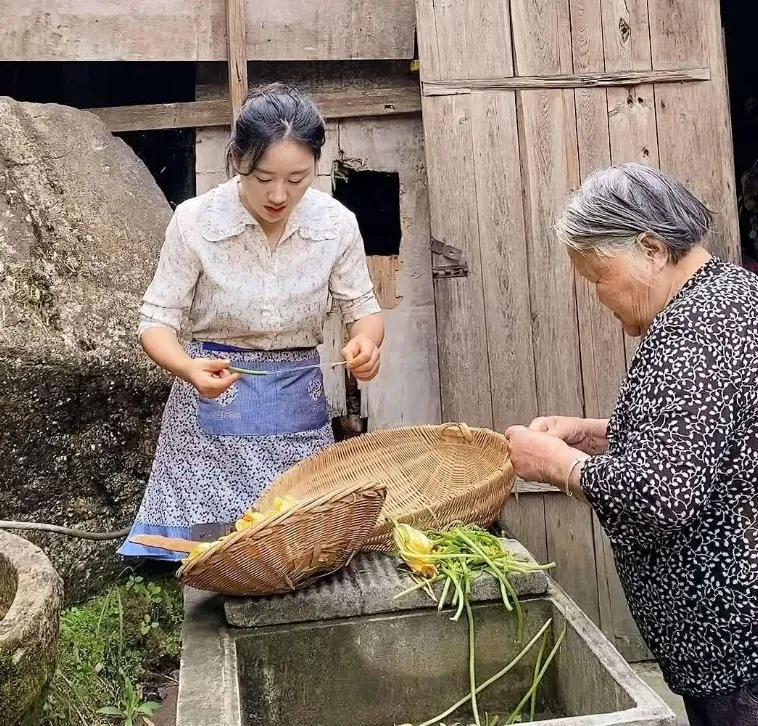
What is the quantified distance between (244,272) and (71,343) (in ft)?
2.80

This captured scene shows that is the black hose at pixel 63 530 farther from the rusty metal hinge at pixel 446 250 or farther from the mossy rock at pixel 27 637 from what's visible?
the rusty metal hinge at pixel 446 250

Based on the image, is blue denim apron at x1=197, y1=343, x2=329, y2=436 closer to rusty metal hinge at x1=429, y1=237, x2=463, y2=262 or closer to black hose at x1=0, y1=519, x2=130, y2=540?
black hose at x1=0, y1=519, x2=130, y2=540

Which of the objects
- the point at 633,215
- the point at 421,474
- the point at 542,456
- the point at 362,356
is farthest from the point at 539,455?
the point at 421,474

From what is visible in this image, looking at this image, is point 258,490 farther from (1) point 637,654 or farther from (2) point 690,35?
(2) point 690,35

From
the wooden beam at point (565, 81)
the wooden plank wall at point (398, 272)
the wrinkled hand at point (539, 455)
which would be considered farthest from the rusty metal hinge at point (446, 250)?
the wrinkled hand at point (539, 455)

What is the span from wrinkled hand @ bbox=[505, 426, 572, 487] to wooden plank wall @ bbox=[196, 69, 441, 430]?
1.95 metres

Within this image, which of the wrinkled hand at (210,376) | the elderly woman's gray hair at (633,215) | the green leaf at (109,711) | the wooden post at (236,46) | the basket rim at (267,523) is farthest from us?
the wooden post at (236,46)

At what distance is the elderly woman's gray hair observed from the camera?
5.84ft

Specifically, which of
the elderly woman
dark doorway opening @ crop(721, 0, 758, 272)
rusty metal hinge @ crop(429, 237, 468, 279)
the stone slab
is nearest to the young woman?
the stone slab

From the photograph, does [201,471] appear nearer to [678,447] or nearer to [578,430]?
[578,430]

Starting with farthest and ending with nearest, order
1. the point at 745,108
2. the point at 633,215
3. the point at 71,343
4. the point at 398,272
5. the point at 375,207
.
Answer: the point at 745,108, the point at 375,207, the point at 398,272, the point at 71,343, the point at 633,215

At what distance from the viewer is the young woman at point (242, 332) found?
8.49 ft

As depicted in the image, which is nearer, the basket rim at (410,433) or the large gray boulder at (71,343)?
the basket rim at (410,433)

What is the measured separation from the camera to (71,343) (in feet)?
10.1
